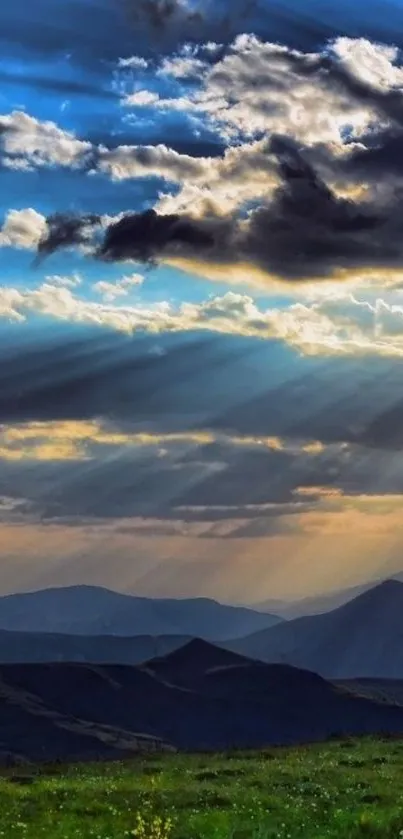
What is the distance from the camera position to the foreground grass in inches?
965

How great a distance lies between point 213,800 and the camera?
29.4 metres

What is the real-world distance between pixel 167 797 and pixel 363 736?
94.0ft

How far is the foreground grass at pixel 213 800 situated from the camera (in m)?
24.5

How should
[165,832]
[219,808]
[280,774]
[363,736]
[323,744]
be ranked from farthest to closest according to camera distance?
[363,736]
[323,744]
[280,774]
[219,808]
[165,832]

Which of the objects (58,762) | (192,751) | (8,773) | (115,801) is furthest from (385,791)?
(192,751)

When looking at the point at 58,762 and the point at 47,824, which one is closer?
the point at 47,824

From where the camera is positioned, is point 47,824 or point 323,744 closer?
point 47,824

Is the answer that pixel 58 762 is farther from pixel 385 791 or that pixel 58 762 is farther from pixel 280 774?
pixel 385 791

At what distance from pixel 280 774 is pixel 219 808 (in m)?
7.66

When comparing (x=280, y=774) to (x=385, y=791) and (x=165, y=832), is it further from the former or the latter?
(x=165, y=832)

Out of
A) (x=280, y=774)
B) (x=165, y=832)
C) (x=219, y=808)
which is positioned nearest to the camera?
(x=165, y=832)

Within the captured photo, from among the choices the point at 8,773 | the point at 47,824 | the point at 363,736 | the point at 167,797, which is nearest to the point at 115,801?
the point at 167,797

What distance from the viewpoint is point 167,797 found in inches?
1170

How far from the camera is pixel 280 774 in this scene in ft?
116
